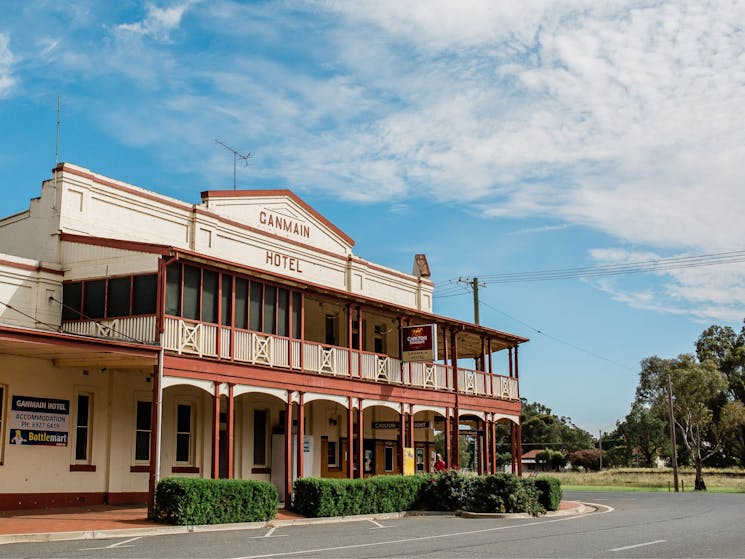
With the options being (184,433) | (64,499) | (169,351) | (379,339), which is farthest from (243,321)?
(379,339)

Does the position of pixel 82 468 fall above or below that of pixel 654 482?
above

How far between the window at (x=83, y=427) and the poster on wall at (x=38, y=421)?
16.1 inches

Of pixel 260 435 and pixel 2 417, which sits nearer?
pixel 2 417

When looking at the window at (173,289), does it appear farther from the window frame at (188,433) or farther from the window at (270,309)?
the window frame at (188,433)

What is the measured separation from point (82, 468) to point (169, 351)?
→ 13.3 feet

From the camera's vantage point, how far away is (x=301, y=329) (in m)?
25.4

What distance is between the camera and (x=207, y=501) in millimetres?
18641

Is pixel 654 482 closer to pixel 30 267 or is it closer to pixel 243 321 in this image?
pixel 243 321

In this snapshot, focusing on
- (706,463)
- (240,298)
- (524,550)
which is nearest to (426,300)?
(240,298)

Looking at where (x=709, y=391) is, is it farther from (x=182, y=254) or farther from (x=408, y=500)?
(x=182, y=254)

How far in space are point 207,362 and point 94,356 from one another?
111 inches

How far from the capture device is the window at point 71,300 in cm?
2231

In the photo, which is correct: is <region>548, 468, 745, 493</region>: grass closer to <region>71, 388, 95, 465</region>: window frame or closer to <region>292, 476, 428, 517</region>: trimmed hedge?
<region>292, 476, 428, 517</region>: trimmed hedge

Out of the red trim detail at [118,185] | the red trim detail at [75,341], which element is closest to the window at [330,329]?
the red trim detail at [118,185]
